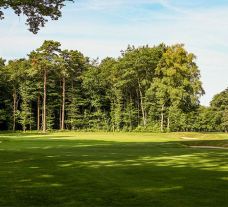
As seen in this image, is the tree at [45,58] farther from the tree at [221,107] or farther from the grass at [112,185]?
the grass at [112,185]

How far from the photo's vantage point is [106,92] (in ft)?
342

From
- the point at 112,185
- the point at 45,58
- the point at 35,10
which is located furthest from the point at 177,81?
the point at 112,185

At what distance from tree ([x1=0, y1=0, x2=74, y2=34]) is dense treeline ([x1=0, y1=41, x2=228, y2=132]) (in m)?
63.6


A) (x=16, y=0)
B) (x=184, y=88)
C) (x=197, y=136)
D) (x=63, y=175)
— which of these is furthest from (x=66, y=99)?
(x=63, y=175)

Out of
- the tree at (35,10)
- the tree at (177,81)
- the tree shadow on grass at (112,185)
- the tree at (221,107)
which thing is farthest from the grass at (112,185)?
the tree at (221,107)

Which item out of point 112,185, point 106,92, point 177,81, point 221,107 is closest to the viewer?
point 112,185

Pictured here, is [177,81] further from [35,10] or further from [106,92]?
[35,10]

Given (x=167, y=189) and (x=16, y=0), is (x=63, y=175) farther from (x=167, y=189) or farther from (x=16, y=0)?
(x=16, y=0)

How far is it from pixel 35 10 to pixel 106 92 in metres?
78.1

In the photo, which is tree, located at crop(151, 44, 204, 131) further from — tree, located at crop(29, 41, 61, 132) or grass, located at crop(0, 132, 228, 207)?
Answer: grass, located at crop(0, 132, 228, 207)

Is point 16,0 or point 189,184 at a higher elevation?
point 16,0

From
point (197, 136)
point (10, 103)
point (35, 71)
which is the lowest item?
point (197, 136)

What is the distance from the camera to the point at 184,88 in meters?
89.9

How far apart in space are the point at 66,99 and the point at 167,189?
312 ft
